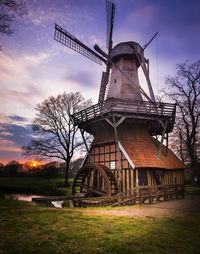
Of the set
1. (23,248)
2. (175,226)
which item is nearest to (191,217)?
(175,226)

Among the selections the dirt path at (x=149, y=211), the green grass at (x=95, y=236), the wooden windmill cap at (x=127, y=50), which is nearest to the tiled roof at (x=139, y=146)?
the dirt path at (x=149, y=211)

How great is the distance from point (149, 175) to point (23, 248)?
11.9 m

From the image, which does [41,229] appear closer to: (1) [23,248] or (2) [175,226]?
(1) [23,248]

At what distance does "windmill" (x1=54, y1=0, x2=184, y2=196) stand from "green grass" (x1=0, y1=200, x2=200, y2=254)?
25.6 ft

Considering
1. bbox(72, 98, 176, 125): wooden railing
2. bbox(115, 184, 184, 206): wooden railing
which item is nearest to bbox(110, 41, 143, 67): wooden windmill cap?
bbox(72, 98, 176, 125): wooden railing

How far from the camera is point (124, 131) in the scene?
16500 mm

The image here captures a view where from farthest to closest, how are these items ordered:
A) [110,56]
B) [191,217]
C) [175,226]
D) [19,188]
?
[19,188]
[110,56]
[191,217]
[175,226]

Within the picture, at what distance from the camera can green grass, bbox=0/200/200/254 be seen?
4016 millimetres

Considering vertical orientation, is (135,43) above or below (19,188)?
above

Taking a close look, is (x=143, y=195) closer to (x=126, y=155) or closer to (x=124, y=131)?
(x=126, y=155)

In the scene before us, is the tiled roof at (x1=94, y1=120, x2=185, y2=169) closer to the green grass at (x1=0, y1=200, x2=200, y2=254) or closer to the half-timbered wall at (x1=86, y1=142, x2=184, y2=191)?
the half-timbered wall at (x1=86, y1=142, x2=184, y2=191)

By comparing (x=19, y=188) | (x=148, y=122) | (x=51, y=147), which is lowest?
(x=19, y=188)

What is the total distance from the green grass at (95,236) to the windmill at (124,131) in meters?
7.79

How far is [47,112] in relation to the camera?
23.0m
